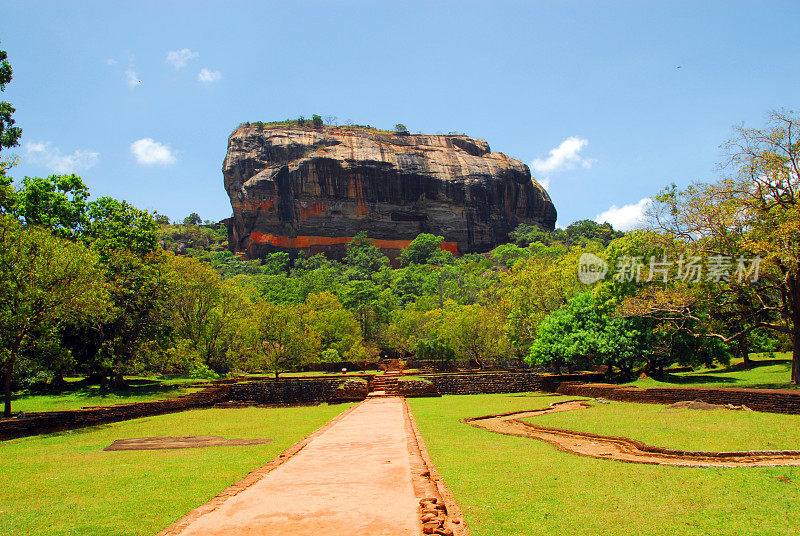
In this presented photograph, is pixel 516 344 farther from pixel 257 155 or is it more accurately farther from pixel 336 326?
pixel 257 155

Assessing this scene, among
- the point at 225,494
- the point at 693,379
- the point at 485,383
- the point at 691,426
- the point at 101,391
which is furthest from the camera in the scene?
the point at 485,383

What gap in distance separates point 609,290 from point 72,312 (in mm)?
20997

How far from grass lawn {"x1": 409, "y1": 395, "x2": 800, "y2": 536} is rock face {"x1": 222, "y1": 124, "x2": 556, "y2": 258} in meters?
77.3

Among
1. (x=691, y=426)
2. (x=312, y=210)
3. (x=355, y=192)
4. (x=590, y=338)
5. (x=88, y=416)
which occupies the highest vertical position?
(x=355, y=192)

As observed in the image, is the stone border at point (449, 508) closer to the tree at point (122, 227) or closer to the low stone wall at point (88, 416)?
the low stone wall at point (88, 416)

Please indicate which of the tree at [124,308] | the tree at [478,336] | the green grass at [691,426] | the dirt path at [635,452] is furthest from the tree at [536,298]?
the tree at [124,308]

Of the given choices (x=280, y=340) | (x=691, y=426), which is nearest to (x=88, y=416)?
(x=280, y=340)

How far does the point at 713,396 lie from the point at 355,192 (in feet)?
240

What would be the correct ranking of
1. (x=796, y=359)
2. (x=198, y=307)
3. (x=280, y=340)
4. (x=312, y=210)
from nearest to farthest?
(x=796, y=359)
(x=280, y=340)
(x=198, y=307)
(x=312, y=210)

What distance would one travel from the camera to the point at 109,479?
7.20 meters

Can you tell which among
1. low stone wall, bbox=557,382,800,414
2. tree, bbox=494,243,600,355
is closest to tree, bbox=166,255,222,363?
tree, bbox=494,243,600,355

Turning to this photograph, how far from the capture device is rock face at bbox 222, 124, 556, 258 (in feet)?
274

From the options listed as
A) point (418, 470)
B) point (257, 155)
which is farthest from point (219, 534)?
point (257, 155)

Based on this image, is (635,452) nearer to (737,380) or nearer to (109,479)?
(109,479)
